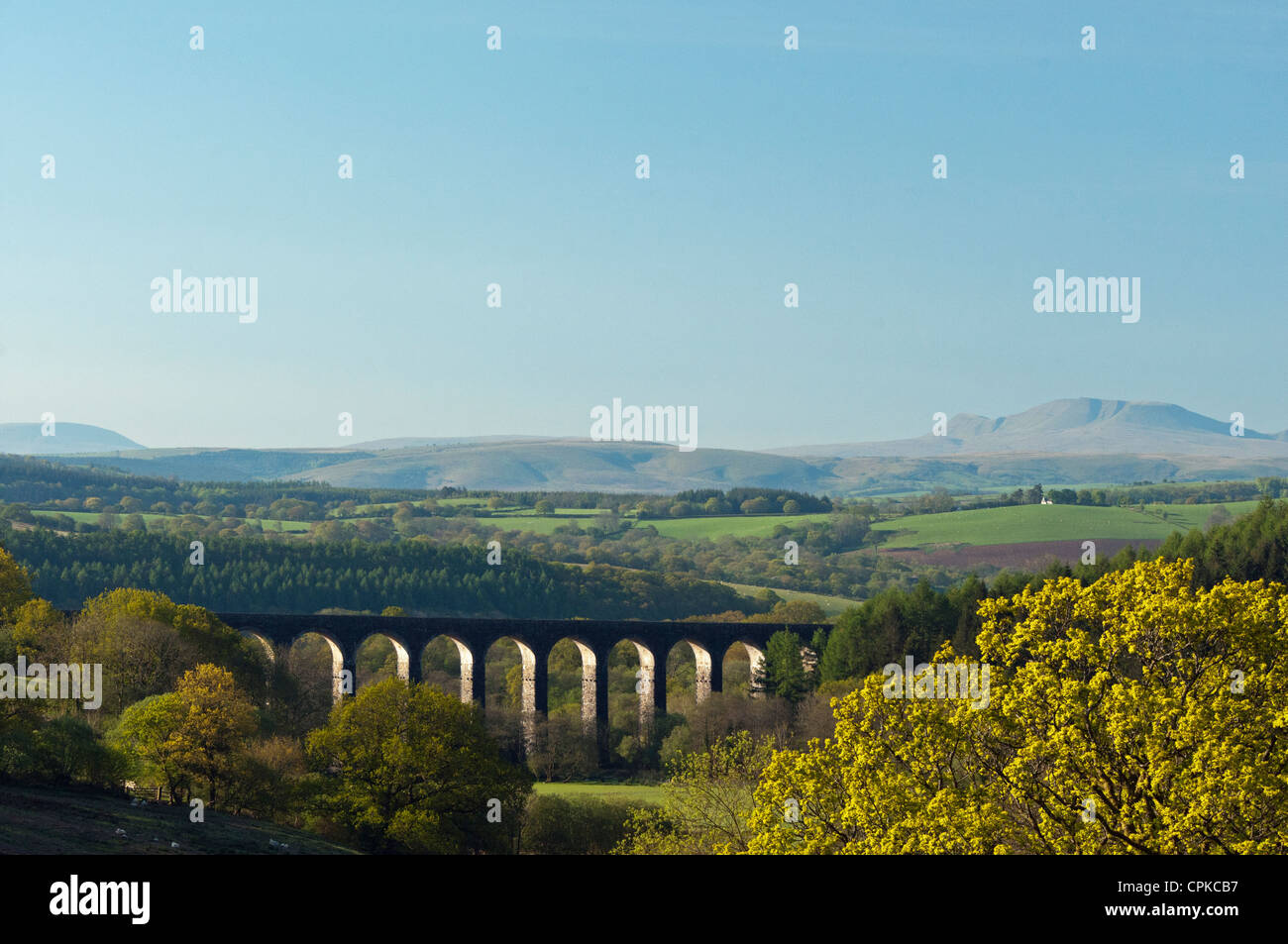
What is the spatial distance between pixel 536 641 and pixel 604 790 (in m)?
23.4

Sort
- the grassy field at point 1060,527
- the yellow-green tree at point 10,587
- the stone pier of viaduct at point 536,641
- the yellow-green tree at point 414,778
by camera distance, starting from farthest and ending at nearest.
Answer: the grassy field at point 1060,527 → the stone pier of viaduct at point 536,641 → the yellow-green tree at point 10,587 → the yellow-green tree at point 414,778

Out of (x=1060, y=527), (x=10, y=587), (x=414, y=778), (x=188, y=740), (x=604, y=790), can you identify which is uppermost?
(x=10, y=587)

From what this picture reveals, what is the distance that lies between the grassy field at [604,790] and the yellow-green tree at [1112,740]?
36.3 metres

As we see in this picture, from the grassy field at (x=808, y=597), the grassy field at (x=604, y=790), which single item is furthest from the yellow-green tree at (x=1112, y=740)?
the grassy field at (x=808, y=597)

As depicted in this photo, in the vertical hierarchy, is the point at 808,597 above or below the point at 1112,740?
below

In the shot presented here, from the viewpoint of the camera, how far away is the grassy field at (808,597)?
15015 centimetres

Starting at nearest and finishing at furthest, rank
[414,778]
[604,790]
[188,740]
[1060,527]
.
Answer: [188,740] → [414,778] → [604,790] → [1060,527]

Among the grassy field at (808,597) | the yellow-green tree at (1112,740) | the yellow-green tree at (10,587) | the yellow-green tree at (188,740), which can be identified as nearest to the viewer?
the yellow-green tree at (1112,740)

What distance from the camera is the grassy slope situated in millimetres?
31183

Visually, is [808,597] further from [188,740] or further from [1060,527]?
[188,740]

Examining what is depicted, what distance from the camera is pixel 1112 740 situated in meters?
23.5

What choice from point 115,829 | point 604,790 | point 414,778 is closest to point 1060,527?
point 604,790

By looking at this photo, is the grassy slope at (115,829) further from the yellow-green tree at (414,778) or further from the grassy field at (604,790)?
the grassy field at (604,790)
